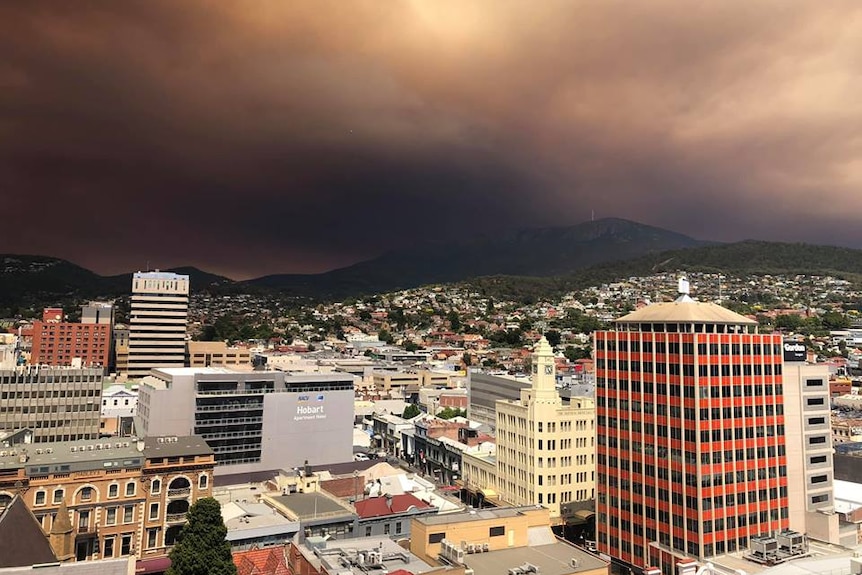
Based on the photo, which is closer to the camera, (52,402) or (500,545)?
(500,545)

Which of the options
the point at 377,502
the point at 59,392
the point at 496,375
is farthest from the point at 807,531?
the point at 59,392

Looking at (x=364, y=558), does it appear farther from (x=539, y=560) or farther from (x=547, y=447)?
(x=547, y=447)

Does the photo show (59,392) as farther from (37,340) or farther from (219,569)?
(37,340)

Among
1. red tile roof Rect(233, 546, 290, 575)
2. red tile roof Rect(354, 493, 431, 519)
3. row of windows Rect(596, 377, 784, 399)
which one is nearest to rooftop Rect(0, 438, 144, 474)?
red tile roof Rect(233, 546, 290, 575)

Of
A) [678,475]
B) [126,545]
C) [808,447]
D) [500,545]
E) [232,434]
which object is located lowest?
[126,545]

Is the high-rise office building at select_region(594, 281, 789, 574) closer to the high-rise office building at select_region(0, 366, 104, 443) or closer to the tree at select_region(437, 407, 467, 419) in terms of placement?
the tree at select_region(437, 407, 467, 419)

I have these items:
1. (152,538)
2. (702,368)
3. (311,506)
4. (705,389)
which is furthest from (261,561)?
(702,368)

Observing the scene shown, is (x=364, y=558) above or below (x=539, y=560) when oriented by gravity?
above
